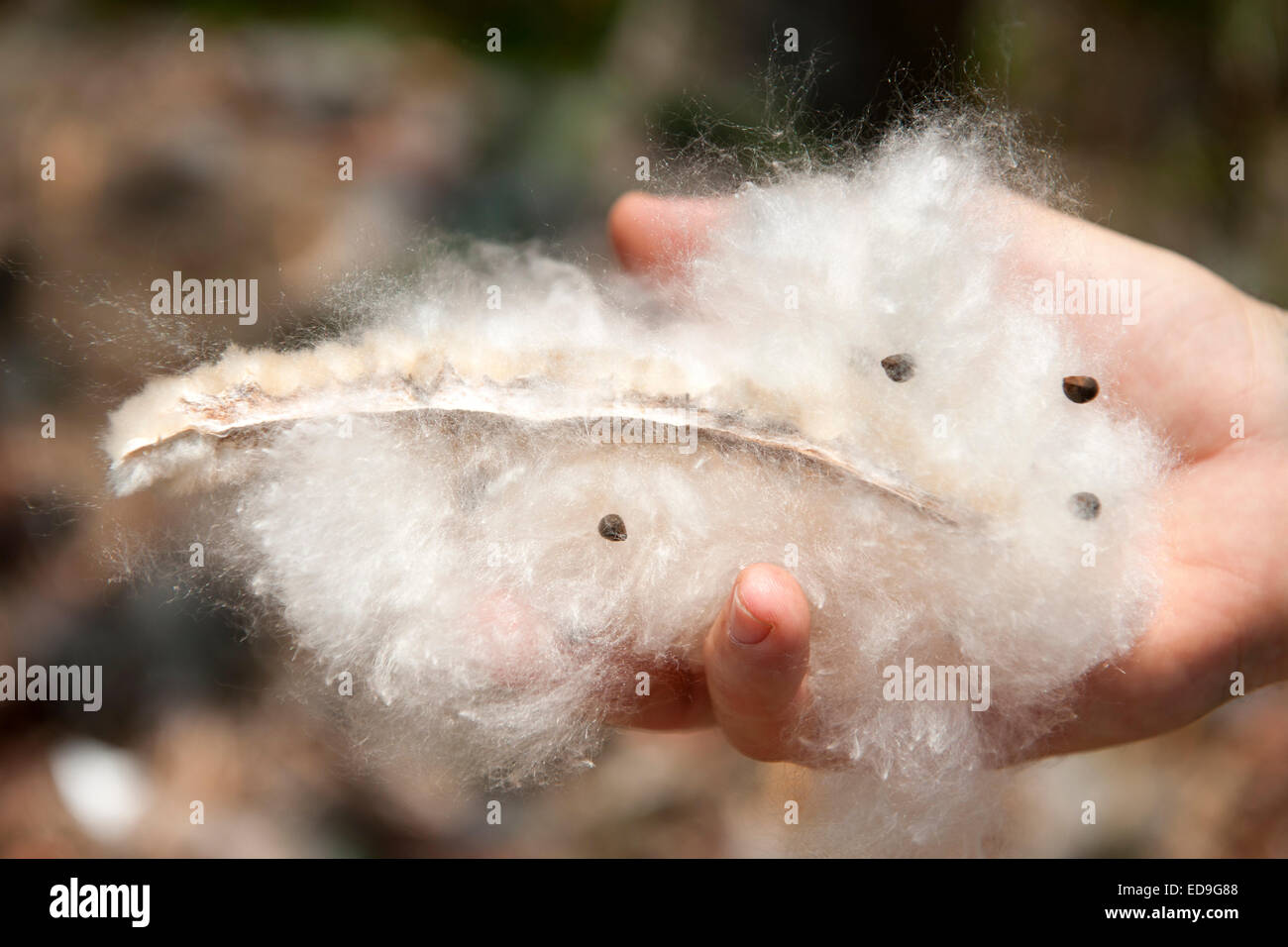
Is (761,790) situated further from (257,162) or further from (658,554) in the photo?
(257,162)

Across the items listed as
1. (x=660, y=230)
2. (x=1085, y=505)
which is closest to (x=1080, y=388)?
(x=1085, y=505)

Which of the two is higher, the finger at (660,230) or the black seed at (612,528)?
the finger at (660,230)

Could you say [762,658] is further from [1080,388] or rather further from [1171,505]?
Result: [1171,505]

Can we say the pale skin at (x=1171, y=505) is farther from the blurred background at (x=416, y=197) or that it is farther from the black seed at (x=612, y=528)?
the blurred background at (x=416, y=197)

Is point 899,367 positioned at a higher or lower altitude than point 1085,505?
higher

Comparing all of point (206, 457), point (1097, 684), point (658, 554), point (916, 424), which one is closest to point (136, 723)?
point (206, 457)

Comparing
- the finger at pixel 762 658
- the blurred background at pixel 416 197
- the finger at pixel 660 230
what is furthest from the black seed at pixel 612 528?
the blurred background at pixel 416 197

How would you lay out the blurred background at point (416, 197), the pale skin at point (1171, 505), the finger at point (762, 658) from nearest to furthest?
the finger at point (762, 658), the pale skin at point (1171, 505), the blurred background at point (416, 197)
